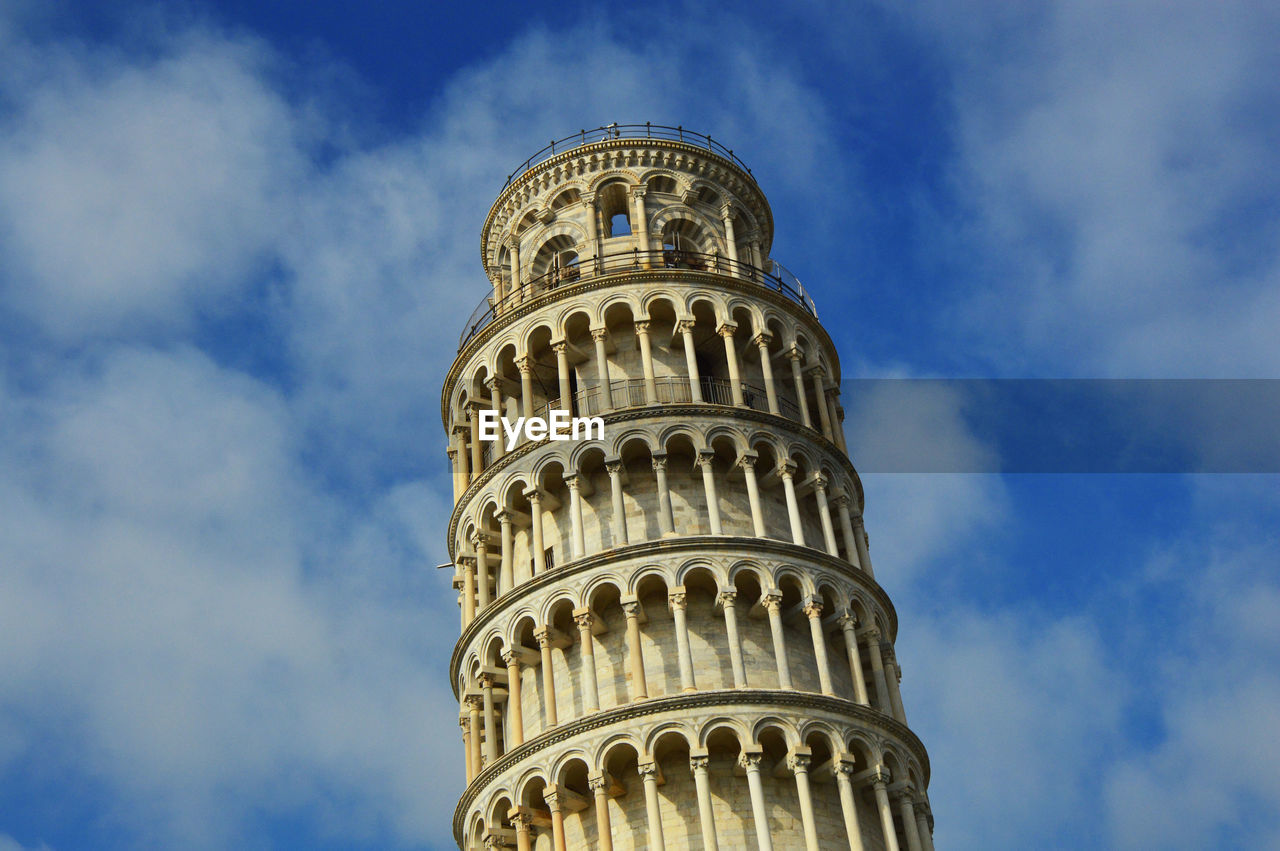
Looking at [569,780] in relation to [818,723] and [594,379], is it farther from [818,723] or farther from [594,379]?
[594,379]

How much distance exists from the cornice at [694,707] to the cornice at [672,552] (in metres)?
4.37

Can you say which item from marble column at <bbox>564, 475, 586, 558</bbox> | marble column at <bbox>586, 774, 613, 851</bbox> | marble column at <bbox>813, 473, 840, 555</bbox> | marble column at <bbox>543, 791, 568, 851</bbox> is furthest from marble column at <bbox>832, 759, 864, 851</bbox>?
marble column at <bbox>564, 475, 586, 558</bbox>

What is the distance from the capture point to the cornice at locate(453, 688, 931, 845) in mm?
40094

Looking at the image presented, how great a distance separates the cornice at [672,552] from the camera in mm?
43000

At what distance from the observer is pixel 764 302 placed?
50.2m

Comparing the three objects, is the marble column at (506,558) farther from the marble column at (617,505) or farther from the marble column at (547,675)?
the marble column at (617,505)

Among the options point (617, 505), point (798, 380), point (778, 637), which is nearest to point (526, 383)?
point (617, 505)

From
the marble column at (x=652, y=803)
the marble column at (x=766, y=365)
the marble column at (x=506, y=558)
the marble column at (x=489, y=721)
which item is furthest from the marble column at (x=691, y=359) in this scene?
the marble column at (x=652, y=803)

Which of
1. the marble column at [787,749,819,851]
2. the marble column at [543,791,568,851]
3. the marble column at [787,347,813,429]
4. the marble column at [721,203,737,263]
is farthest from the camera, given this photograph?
the marble column at [721,203,737,263]

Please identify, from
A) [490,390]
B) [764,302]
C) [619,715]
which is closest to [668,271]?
[764,302]

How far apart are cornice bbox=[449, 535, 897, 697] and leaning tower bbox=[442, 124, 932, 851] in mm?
74

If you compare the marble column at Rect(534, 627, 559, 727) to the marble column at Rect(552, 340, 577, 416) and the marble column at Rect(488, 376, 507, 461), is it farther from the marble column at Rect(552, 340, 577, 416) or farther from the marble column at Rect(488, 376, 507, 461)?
the marble column at Rect(488, 376, 507, 461)

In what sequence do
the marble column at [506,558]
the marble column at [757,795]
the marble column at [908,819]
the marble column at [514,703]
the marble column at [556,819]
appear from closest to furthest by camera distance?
the marble column at [757,795] < the marble column at [556,819] < the marble column at [908,819] < the marble column at [514,703] < the marble column at [506,558]

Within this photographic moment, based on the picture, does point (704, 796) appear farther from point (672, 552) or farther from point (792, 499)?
point (792, 499)
